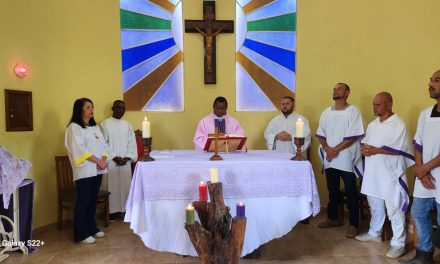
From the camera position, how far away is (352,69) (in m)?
5.30

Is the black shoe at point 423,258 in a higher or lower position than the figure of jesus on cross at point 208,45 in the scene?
lower

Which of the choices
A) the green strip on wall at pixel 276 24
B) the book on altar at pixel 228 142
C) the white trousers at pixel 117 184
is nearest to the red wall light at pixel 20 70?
the white trousers at pixel 117 184

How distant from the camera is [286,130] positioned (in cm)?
502

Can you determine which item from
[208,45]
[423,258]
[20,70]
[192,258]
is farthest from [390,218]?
[20,70]

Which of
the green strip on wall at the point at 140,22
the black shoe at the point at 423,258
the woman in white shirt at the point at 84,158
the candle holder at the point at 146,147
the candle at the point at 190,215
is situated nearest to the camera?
the candle at the point at 190,215

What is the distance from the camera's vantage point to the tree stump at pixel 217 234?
105 inches

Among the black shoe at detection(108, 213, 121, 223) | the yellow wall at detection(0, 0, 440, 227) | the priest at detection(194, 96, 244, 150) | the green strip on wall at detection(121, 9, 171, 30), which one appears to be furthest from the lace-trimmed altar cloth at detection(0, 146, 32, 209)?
the green strip on wall at detection(121, 9, 171, 30)

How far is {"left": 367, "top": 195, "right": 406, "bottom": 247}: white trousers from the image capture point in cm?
367

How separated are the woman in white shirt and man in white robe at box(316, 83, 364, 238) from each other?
9.41ft

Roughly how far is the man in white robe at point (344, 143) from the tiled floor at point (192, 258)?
376mm

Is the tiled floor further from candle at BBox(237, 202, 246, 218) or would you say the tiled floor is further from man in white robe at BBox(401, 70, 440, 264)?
candle at BBox(237, 202, 246, 218)

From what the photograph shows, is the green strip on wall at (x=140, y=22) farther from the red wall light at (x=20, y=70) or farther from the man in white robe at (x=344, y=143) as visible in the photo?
the man in white robe at (x=344, y=143)

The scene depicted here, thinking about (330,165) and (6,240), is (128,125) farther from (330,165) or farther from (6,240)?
(330,165)

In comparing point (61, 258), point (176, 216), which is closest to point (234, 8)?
point (176, 216)
